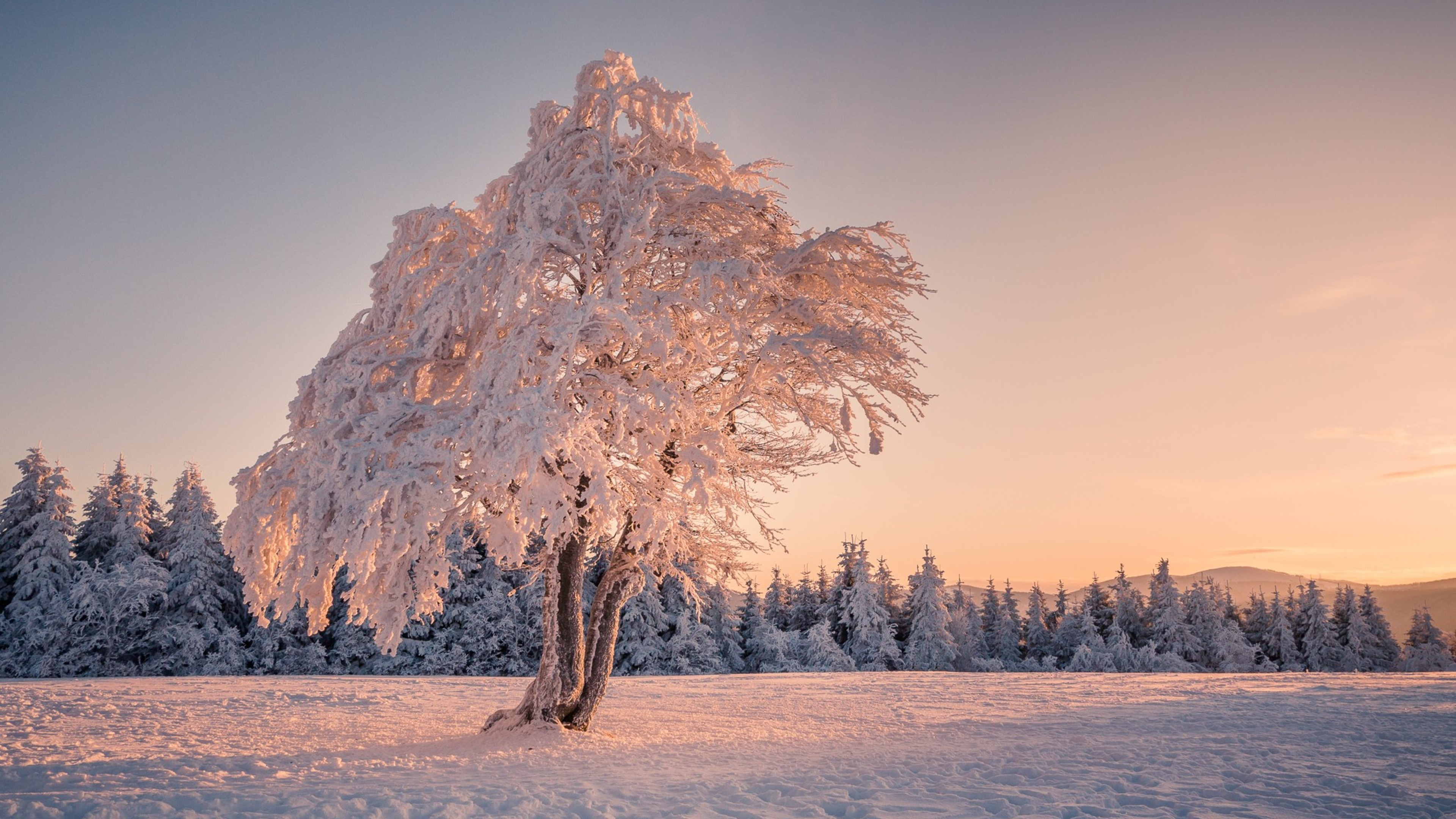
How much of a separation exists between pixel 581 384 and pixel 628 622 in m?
31.1

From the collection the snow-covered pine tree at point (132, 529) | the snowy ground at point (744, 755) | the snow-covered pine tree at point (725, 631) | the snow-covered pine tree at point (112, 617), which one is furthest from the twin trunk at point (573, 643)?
the snow-covered pine tree at point (725, 631)

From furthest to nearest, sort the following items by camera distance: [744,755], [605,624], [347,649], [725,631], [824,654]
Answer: [725,631] < [824,654] < [347,649] < [605,624] < [744,755]

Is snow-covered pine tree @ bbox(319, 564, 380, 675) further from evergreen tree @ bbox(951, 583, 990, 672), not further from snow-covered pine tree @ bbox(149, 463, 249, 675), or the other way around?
evergreen tree @ bbox(951, 583, 990, 672)

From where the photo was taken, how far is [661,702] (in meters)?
18.2

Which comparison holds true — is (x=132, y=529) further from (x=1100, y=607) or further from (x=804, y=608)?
(x=1100, y=607)

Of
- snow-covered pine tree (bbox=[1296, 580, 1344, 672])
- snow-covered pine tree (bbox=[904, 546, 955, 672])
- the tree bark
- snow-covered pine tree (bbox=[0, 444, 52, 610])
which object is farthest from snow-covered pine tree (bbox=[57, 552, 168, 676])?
snow-covered pine tree (bbox=[1296, 580, 1344, 672])

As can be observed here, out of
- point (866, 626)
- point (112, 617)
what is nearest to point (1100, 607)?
point (866, 626)

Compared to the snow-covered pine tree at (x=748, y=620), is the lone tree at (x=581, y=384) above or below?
above

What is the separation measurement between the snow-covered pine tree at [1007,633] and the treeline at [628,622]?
0.13 metres

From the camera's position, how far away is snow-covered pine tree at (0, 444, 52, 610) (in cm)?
3284

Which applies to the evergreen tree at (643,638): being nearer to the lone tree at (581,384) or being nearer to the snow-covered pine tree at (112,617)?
the snow-covered pine tree at (112,617)

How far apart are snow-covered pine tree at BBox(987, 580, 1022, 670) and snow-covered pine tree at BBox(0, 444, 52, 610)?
53.9 meters

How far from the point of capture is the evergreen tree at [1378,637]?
50.0m

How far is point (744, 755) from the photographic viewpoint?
10.3 metres
